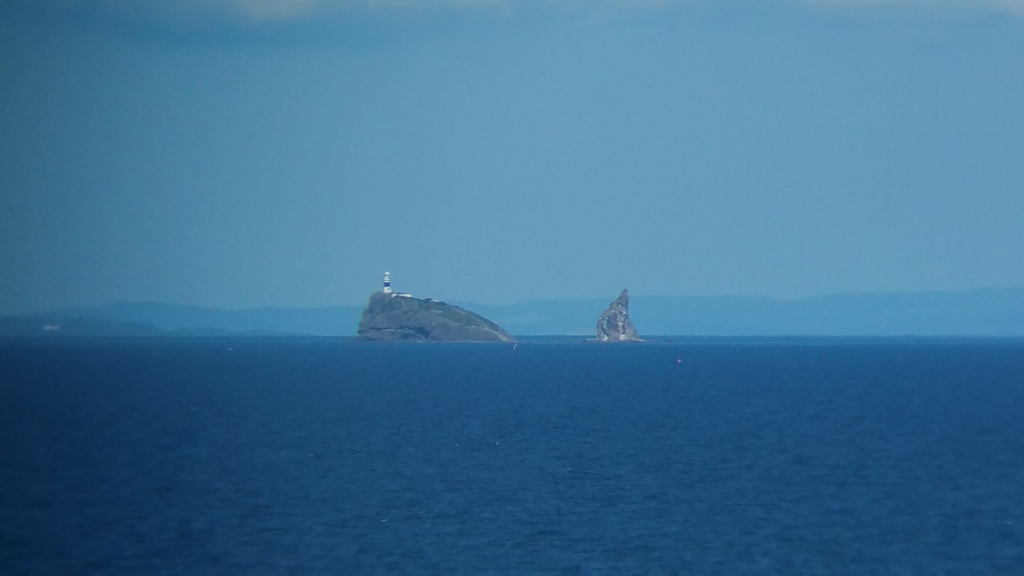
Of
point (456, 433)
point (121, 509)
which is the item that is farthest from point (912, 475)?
point (121, 509)

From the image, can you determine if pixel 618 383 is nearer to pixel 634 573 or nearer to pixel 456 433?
pixel 456 433

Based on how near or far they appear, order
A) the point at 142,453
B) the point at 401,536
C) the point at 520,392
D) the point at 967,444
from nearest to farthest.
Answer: the point at 401,536, the point at 142,453, the point at 967,444, the point at 520,392

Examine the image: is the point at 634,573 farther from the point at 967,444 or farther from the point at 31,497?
the point at 967,444

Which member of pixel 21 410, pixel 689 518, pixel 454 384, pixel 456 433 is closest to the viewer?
pixel 689 518

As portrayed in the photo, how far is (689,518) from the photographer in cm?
3159

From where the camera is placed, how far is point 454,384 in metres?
91.4

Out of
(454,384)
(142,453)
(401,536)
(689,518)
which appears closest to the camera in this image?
(401,536)

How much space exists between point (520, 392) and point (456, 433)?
29024 millimetres

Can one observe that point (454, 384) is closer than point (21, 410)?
No

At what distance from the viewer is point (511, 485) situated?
3681 cm

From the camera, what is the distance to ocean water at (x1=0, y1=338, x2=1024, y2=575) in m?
27.1

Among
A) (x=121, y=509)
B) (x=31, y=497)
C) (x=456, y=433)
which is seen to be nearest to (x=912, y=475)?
(x=456, y=433)

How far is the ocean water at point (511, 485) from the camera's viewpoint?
27.1 m

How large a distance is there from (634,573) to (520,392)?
181ft
